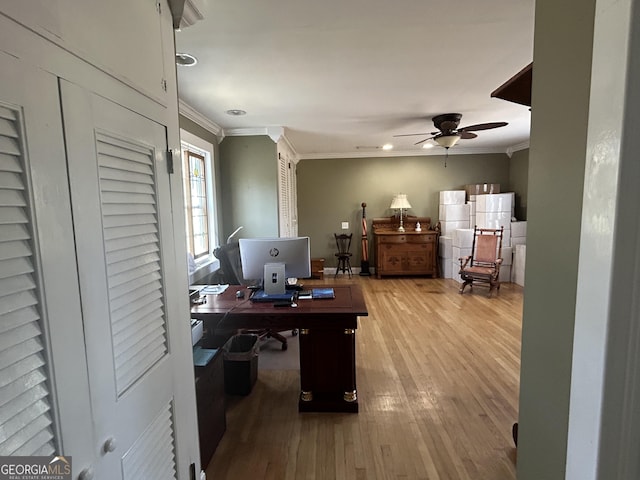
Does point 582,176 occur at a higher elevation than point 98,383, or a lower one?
higher

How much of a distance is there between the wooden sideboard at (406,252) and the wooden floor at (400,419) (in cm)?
252

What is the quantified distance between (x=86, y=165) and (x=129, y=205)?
19 cm

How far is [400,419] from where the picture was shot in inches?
86.4

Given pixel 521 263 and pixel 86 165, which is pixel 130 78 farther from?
pixel 521 263

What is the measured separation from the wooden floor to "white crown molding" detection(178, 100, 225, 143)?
258 cm

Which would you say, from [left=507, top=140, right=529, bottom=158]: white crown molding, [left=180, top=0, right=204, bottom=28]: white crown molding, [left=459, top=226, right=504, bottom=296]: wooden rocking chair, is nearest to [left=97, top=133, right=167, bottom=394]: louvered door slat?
[left=180, top=0, right=204, bottom=28]: white crown molding

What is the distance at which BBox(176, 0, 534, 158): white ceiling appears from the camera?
5.65 feet

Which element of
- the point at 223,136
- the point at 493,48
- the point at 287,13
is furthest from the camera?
the point at 223,136

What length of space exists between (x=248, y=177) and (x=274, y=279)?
2218 mm

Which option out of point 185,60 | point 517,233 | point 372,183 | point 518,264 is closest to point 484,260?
point 518,264

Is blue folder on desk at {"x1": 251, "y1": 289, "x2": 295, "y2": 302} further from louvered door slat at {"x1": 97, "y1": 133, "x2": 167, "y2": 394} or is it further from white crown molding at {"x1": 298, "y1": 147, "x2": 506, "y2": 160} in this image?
white crown molding at {"x1": 298, "y1": 147, "x2": 506, "y2": 160}

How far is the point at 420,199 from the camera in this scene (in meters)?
6.58

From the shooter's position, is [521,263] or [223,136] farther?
[521,263]

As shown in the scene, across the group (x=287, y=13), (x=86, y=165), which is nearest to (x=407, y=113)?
(x=287, y=13)
